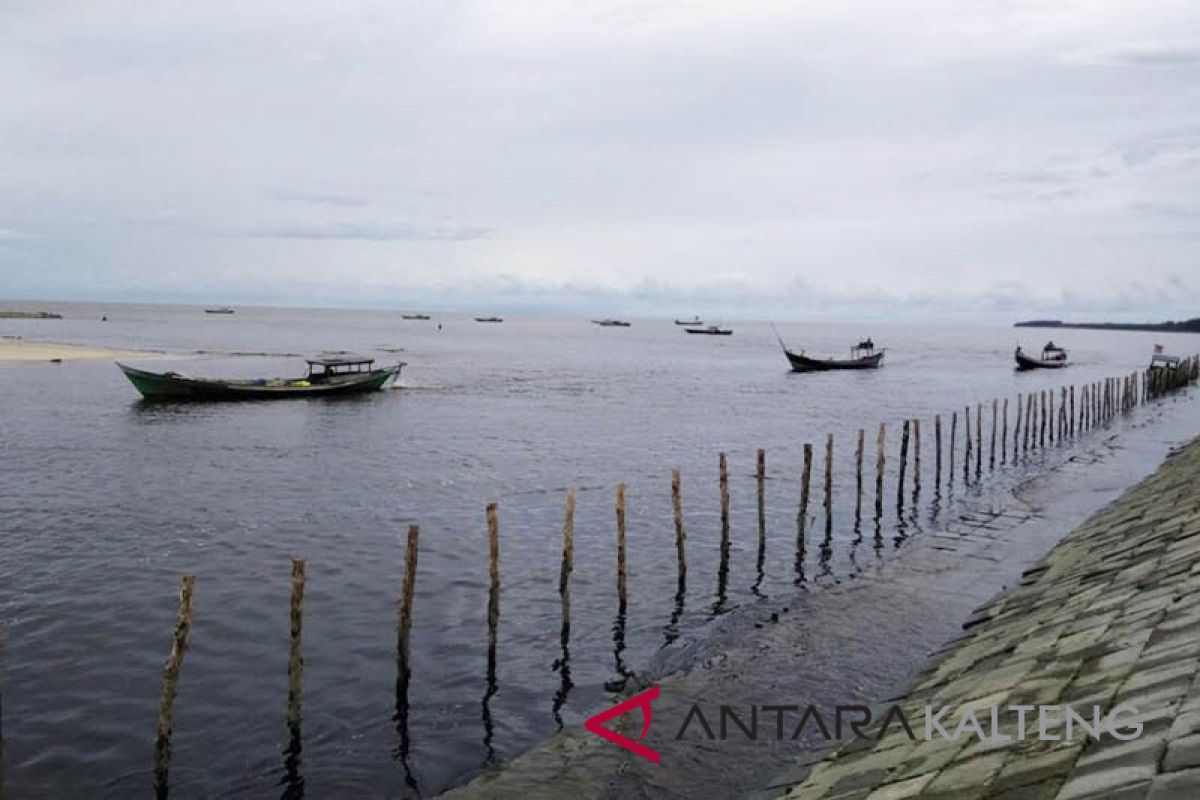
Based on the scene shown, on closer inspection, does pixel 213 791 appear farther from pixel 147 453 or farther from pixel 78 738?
pixel 147 453

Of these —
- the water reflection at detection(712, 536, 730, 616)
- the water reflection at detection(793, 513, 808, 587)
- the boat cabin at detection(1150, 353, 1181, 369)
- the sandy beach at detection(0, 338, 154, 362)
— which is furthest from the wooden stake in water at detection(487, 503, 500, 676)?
the sandy beach at detection(0, 338, 154, 362)

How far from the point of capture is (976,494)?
31.0m

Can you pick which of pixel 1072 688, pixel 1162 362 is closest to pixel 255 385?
pixel 1072 688

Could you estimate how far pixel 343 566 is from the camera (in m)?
21.3

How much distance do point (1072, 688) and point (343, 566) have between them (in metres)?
16.9

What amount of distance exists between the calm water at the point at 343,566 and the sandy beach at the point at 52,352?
113 feet

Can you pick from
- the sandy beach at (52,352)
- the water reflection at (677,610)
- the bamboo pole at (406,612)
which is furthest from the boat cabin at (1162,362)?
the sandy beach at (52,352)

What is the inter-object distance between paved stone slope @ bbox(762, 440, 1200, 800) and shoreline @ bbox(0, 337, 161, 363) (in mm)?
87260

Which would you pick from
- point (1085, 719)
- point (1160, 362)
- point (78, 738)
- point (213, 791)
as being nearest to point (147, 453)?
point (78, 738)

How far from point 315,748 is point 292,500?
17410 mm

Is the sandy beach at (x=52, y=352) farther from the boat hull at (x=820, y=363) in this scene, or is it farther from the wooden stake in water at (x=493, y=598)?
the wooden stake in water at (x=493, y=598)

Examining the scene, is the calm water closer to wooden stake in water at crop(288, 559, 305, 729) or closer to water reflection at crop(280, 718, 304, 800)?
water reflection at crop(280, 718, 304, 800)

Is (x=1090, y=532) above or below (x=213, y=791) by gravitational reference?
above

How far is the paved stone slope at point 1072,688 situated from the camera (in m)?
6.24
